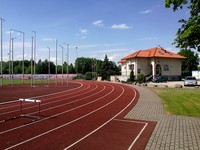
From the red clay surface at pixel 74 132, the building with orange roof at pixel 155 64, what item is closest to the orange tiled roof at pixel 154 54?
the building with orange roof at pixel 155 64

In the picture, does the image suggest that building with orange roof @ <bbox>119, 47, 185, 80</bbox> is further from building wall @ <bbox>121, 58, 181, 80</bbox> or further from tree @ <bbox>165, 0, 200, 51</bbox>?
tree @ <bbox>165, 0, 200, 51</bbox>

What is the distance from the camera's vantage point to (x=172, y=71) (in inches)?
2356

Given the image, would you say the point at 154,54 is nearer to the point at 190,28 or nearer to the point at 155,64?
the point at 155,64

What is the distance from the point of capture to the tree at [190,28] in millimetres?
10474

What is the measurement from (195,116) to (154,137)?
547cm

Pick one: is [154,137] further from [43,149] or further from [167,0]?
[167,0]

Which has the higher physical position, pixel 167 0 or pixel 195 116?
pixel 167 0

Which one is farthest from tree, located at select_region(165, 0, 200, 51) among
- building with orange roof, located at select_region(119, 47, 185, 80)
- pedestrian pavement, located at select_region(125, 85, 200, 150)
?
building with orange roof, located at select_region(119, 47, 185, 80)

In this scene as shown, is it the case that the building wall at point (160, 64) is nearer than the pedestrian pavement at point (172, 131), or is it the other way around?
the pedestrian pavement at point (172, 131)

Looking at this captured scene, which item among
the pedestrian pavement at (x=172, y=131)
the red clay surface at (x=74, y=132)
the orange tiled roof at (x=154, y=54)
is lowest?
Answer: the red clay surface at (x=74, y=132)

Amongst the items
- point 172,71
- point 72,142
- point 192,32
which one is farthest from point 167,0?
point 172,71

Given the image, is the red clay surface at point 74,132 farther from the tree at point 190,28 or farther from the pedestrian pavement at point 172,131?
the tree at point 190,28

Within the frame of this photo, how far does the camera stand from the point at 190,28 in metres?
10.5

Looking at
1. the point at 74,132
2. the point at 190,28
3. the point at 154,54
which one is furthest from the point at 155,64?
the point at 74,132
